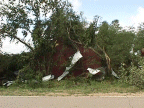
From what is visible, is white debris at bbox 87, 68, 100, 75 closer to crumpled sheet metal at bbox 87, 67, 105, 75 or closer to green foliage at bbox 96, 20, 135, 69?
crumpled sheet metal at bbox 87, 67, 105, 75

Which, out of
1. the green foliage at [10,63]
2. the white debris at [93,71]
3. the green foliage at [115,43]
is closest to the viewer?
the white debris at [93,71]

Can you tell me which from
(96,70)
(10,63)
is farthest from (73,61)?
(10,63)

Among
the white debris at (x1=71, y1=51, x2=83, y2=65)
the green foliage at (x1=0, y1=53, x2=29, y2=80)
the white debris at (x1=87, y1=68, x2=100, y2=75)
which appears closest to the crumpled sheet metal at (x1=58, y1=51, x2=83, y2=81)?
the white debris at (x1=71, y1=51, x2=83, y2=65)

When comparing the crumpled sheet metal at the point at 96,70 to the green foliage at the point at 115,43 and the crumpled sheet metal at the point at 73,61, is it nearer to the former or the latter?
the green foliage at the point at 115,43

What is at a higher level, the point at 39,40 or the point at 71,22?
the point at 71,22

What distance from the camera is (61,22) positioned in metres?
14.0

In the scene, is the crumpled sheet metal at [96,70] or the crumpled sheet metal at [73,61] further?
the crumpled sheet metal at [73,61]

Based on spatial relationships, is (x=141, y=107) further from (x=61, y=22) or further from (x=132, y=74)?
(x=61, y=22)

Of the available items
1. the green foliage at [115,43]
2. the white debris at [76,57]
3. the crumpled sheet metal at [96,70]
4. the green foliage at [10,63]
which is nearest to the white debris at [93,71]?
the crumpled sheet metal at [96,70]

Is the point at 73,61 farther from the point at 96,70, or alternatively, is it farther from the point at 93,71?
the point at 96,70

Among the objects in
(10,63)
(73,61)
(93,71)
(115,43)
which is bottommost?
(93,71)

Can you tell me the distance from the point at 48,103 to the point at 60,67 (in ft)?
27.8

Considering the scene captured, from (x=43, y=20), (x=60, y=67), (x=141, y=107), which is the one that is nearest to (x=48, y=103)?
(x=141, y=107)

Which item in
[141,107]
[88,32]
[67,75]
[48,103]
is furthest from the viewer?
[67,75]
